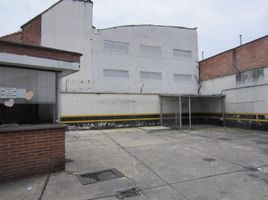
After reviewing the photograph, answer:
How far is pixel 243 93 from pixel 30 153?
1224 cm

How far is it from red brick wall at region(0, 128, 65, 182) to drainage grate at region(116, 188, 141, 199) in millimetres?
1823

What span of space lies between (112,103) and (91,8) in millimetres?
7082

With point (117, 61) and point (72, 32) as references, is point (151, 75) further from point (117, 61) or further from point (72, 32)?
point (72, 32)

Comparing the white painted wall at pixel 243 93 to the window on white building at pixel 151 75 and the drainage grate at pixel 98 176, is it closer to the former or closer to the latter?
the window on white building at pixel 151 75

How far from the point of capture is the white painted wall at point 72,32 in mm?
12930

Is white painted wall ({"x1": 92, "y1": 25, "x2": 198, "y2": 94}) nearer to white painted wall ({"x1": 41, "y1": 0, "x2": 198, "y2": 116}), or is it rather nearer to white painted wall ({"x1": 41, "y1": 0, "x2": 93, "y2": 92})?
white painted wall ({"x1": 41, "y1": 0, "x2": 198, "y2": 116})

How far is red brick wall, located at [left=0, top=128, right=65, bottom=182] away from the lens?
3.80m

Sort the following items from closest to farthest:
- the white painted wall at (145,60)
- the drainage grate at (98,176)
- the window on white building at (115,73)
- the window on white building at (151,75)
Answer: the drainage grate at (98,176)
the white painted wall at (145,60)
the window on white building at (115,73)
the window on white building at (151,75)

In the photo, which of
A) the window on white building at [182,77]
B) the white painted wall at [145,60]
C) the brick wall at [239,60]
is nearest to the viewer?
the brick wall at [239,60]

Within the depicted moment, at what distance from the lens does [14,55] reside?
12.5ft

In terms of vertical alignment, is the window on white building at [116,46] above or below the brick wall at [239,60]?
above

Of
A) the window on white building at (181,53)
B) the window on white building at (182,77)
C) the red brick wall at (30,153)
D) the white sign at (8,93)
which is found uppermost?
the window on white building at (181,53)

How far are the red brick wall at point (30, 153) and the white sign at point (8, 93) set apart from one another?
28.8 inches

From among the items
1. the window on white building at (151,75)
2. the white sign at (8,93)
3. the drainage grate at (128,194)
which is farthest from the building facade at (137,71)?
the drainage grate at (128,194)
